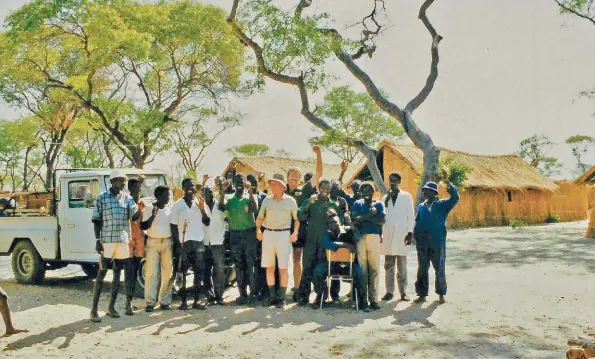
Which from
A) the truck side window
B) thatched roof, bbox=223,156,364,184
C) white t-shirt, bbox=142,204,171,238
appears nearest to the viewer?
white t-shirt, bbox=142,204,171,238

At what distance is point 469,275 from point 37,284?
8.08 m

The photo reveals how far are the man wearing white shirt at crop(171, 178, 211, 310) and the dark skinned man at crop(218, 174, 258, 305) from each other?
0.37 meters

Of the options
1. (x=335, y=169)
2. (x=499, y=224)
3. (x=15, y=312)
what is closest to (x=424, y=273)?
(x=15, y=312)

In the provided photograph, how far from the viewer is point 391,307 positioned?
26.3ft

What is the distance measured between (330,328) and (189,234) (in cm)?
247

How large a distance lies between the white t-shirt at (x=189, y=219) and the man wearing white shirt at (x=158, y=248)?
0.11m

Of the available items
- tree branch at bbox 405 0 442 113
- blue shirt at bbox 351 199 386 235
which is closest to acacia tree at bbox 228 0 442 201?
tree branch at bbox 405 0 442 113

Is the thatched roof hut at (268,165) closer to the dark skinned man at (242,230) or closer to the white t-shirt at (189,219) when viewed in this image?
the dark skinned man at (242,230)

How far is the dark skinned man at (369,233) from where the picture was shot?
8016 mm

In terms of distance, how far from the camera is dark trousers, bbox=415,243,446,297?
27.1ft

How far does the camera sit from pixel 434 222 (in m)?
8.36

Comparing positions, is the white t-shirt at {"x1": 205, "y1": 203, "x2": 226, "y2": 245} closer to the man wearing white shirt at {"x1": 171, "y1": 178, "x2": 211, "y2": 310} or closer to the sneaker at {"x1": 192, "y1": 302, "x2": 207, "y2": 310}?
the man wearing white shirt at {"x1": 171, "y1": 178, "x2": 211, "y2": 310}

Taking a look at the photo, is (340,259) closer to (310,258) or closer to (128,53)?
(310,258)

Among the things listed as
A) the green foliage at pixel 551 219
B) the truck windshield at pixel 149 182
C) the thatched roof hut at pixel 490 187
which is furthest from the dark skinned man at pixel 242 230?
the green foliage at pixel 551 219
